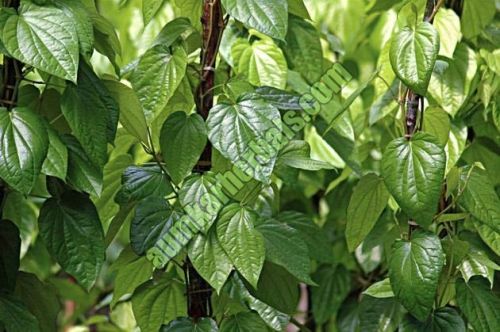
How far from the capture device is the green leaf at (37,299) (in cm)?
94

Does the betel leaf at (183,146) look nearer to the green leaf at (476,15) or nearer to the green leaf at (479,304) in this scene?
the green leaf at (479,304)

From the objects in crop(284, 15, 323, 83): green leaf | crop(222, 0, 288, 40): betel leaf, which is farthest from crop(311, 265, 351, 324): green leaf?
crop(222, 0, 288, 40): betel leaf

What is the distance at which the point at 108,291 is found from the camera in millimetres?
1676

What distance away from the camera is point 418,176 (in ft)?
2.75

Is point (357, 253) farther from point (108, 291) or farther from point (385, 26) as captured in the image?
point (108, 291)

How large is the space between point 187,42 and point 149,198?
7.5 inches

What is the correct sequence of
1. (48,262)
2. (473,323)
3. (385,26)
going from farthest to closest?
(48,262), (385,26), (473,323)

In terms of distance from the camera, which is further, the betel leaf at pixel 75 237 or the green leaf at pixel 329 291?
the green leaf at pixel 329 291

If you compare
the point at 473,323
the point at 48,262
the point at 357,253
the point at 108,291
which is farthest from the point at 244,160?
the point at 108,291

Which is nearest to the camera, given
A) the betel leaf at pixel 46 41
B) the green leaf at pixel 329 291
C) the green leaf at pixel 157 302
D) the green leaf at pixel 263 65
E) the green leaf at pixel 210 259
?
the betel leaf at pixel 46 41

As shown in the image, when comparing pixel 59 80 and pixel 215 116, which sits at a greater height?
pixel 59 80

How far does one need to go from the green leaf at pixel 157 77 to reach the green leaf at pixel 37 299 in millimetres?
229

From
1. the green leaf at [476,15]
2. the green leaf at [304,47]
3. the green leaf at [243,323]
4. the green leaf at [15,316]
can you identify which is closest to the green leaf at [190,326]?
the green leaf at [243,323]

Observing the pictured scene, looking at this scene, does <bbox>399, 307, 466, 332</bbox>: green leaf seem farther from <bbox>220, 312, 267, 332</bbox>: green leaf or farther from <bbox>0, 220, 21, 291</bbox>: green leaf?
<bbox>0, 220, 21, 291</bbox>: green leaf
